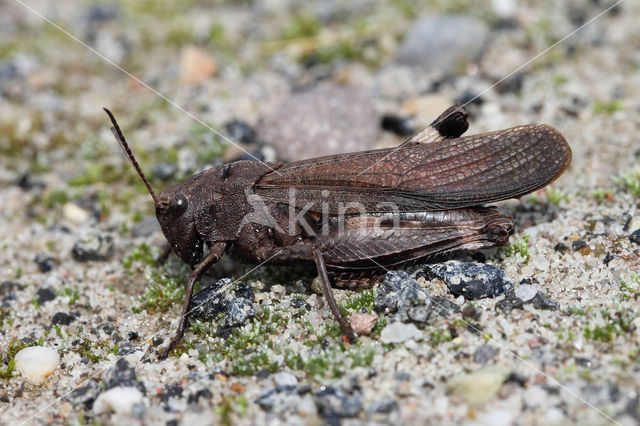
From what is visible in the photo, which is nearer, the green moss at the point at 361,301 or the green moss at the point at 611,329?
the green moss at the point at 611,329

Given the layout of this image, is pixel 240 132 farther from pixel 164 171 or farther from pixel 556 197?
pixel 556 197

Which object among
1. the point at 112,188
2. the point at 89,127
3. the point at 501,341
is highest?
the point at 89,127

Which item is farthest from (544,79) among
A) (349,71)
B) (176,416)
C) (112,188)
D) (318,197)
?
(176,416)

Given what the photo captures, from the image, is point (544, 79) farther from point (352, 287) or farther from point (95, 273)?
point (95, 273)

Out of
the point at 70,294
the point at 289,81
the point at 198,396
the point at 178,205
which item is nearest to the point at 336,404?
the point at 198,396

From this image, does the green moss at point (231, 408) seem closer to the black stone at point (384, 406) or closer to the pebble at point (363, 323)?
the black stone at point (384, 406)

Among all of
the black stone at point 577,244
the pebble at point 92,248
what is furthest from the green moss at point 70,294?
the black stone at point 577,244

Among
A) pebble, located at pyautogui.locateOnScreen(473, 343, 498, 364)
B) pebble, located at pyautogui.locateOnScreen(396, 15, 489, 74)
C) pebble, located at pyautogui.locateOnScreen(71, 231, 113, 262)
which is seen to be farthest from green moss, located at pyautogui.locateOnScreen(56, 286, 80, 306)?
pebble, located at pyautogui.locateOnScreen(396, 15, 489, 74)
